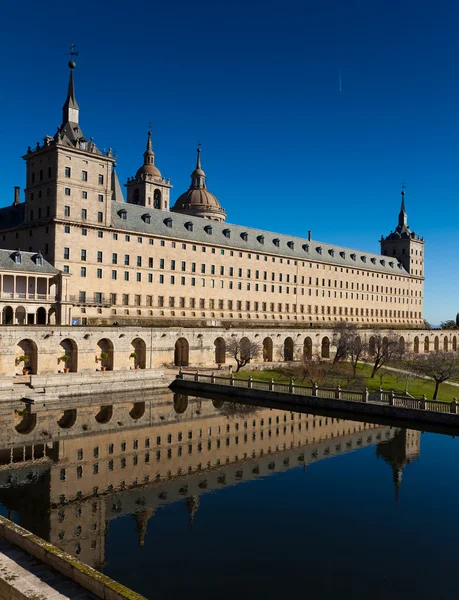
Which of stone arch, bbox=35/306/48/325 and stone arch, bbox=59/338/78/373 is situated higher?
stone arch, bbox=35/306/48/325

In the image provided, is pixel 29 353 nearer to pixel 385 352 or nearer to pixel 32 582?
pixel 32 582

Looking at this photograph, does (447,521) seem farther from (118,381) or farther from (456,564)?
(118,381)

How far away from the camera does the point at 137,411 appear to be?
135 ft

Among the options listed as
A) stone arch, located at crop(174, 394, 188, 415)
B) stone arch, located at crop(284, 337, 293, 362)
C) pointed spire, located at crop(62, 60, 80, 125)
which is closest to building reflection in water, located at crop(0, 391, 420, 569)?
stone arch, located at crop(174, 394, 188, 415)

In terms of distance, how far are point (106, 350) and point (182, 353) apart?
10.4 m

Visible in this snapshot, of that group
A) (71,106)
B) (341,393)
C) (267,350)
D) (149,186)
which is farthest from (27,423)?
(149,186)

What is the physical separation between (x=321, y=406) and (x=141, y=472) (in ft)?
62.5

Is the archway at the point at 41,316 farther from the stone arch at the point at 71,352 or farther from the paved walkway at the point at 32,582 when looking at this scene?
the paved walkway at the point at 32,582

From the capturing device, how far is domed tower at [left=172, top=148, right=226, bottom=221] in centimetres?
10112

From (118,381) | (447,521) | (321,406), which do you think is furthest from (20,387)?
(447,521)

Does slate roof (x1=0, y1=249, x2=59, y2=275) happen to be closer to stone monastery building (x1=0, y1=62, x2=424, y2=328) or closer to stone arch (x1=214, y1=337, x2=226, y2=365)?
stone monastery building (x1=0, y1=62, x2=424, y2=328)

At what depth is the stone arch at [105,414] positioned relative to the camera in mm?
37453

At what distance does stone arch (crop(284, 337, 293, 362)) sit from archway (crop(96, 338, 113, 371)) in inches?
1060

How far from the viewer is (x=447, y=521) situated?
2100 centimetres
